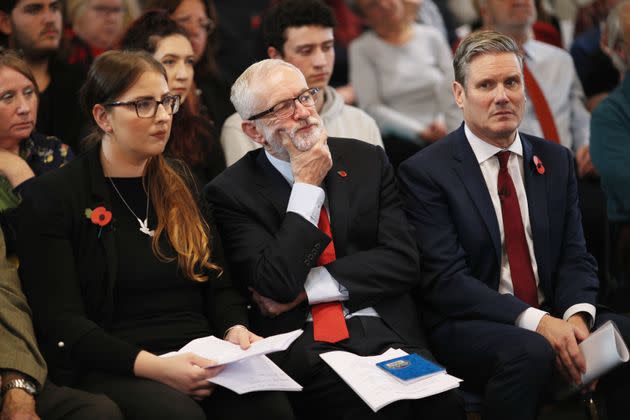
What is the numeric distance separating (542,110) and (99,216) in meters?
2.64

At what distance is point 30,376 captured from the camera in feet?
9.59

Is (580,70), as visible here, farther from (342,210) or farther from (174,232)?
(174,232)

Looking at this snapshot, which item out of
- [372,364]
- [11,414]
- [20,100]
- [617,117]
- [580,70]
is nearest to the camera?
[11,414]

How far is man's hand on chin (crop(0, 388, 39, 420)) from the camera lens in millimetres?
2812

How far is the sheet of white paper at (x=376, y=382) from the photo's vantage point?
2875 millimetres

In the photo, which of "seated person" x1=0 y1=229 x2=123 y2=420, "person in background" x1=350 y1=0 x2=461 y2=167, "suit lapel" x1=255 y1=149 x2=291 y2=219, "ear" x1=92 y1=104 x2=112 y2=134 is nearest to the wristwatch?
"seated person" x1=0 y1=229 x2=123 y2=420

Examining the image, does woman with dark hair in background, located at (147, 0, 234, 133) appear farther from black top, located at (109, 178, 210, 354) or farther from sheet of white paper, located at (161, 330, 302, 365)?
sheet of white paper, located at (161, 330, 302, 365)

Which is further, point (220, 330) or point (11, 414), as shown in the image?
point (220, 330)

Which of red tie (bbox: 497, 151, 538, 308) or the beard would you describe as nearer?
the beard

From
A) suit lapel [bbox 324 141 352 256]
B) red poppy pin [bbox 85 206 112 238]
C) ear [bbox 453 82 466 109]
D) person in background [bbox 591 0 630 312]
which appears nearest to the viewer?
red poppy pin [bbox 85 206 112 238]

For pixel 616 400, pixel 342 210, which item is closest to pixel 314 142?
pixel 342 210

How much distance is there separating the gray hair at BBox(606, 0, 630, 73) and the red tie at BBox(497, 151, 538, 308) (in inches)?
60.5

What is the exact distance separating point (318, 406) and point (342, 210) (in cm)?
70

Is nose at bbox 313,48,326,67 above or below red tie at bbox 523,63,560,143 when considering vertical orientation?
above
